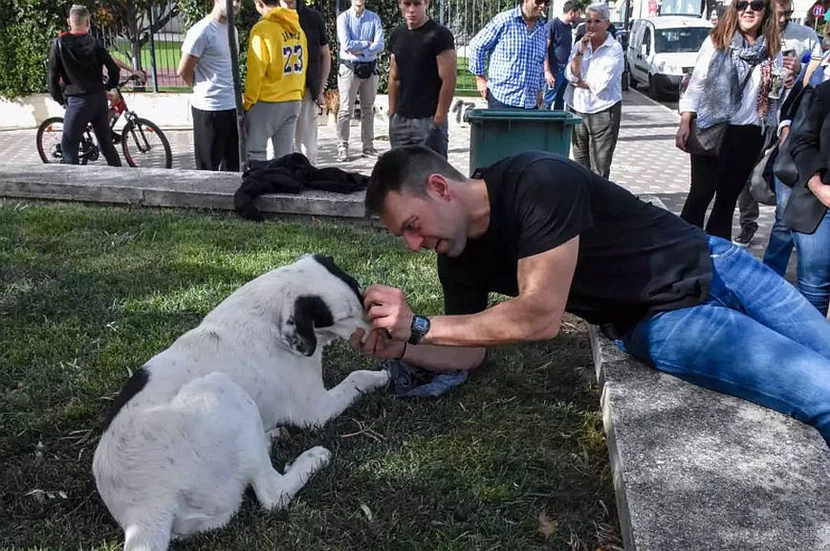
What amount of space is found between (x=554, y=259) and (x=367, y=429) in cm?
125

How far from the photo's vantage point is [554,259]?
2.93 meters

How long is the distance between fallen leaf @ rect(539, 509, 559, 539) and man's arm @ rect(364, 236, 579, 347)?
27.6 inches

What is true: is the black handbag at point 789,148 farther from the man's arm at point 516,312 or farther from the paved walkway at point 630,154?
the paved walkway at point 630,154

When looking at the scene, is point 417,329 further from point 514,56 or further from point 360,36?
point 360,36

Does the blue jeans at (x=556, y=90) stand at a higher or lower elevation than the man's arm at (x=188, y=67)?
lower

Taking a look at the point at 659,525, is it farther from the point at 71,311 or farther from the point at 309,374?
the point at 71,311

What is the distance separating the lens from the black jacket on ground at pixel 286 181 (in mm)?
6980

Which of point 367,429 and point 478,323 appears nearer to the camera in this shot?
point 478,323

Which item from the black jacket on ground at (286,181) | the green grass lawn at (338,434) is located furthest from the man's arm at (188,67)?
the green grass lawn at (338,434)

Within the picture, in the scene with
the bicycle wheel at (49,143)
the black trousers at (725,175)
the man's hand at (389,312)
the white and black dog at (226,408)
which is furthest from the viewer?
the bicycle wheel at (49,143)

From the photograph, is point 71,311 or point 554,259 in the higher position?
point 554,259

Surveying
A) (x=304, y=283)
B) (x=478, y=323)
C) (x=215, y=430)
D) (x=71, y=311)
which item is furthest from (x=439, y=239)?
(x=71, y=311)

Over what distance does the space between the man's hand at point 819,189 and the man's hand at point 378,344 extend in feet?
8.12

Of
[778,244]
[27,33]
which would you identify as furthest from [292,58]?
[27,33]
